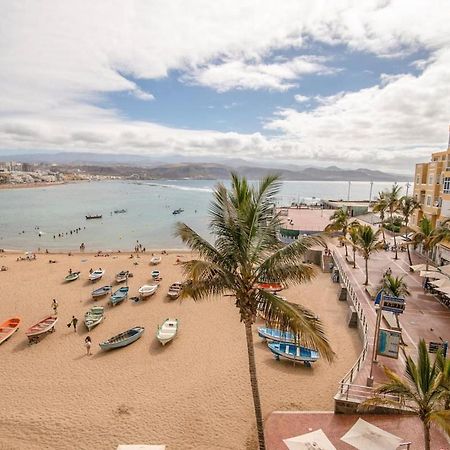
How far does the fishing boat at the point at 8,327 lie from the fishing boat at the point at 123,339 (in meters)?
6.06

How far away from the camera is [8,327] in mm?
20516

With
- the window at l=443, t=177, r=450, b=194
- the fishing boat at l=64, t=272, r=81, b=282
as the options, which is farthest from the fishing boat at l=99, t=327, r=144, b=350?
the window at l=443, t=177, r=450, b=194

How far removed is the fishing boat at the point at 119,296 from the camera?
25128 mm

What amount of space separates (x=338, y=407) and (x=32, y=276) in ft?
101

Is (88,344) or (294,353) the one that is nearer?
(294,353)

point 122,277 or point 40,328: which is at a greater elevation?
point 40,328

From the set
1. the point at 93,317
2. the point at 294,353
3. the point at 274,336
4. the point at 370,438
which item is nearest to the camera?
the point at 370,438

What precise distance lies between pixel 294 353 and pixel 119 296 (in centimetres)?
1483

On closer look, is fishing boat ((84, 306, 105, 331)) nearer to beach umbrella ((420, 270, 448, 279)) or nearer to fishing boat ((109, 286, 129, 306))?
fishing boat ((109, 286, 129, 306))

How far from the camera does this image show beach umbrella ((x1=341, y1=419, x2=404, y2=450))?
32.0 feet

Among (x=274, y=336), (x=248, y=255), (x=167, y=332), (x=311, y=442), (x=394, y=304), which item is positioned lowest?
(x=167, y=332)

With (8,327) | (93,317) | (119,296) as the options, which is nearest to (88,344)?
(93,317)

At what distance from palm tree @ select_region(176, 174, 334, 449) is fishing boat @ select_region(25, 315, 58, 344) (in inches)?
599

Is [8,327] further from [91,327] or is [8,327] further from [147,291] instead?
[147,291]
